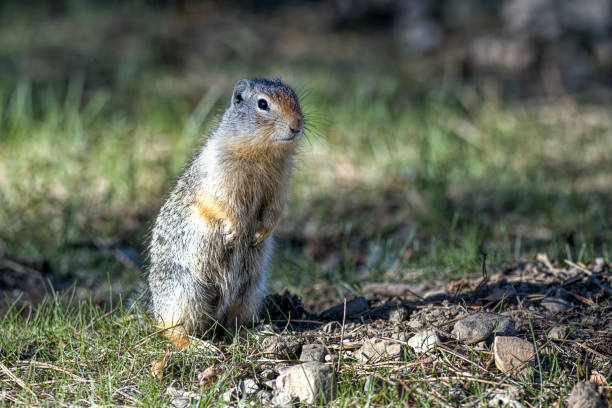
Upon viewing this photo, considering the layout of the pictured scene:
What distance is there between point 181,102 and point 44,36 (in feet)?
8.02

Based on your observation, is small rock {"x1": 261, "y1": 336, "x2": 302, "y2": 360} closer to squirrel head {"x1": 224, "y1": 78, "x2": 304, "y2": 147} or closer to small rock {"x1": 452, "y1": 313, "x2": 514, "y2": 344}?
small rock {"x1": 452, "y1": 313, "x2": 514, "y2": 344}

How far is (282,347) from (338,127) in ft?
14.8

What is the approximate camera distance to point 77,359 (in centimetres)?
369

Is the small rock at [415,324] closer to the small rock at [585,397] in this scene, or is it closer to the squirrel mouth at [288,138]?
the small rock at [585,397]

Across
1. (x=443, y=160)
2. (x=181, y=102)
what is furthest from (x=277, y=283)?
(x=181, y=102)

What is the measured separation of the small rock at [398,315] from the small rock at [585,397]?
1.02 meters

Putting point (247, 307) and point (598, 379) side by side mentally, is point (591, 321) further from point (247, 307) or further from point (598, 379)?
point (247, 307)

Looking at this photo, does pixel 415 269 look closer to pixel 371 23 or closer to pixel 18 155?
pixel 18 155

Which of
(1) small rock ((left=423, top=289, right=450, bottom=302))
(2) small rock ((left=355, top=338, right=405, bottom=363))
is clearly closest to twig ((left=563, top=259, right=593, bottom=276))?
(1) small rock ((left=423, top=289, right=450, bottom=302))

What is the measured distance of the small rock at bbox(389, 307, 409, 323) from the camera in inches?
155

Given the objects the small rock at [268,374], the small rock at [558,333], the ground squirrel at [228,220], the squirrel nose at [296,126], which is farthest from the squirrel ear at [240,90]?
the small rock at [558,333]

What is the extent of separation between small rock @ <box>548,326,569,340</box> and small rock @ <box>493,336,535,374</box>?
0.30m

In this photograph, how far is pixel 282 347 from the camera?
3.63m

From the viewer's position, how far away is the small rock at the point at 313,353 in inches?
141
